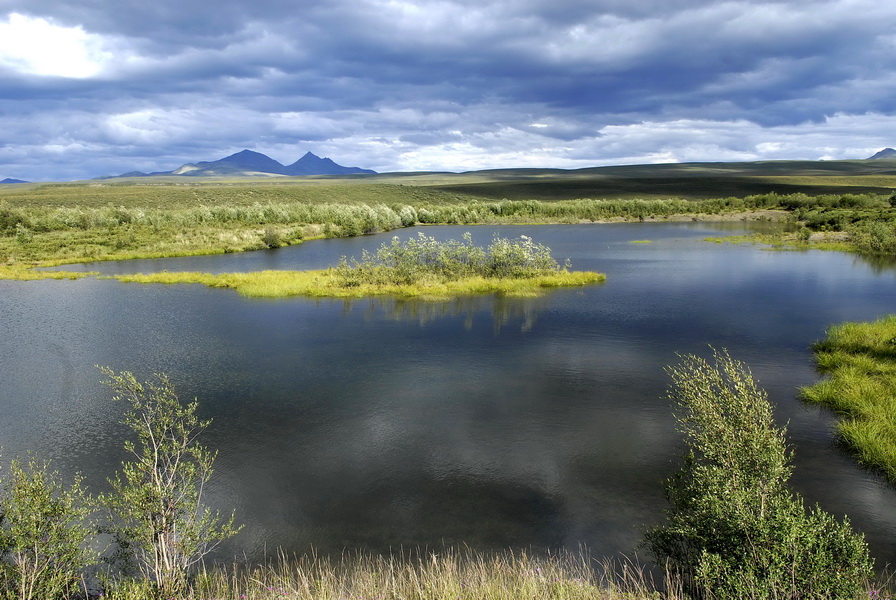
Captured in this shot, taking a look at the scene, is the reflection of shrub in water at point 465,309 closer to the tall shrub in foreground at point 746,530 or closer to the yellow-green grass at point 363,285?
the yellow-green grass at point 363,285

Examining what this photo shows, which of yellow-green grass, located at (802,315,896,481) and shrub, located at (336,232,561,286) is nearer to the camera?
yellow-green grass, located at (802,315,896,481)

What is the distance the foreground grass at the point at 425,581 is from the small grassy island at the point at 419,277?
966 inches

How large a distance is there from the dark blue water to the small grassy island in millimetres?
2211

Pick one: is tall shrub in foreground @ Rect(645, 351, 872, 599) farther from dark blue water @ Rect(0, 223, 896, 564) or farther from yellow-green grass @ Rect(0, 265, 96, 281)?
yellow-green grass @ Rect(0, 265, 96, 281)

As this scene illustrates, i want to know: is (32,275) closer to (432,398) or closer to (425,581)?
(432,398)

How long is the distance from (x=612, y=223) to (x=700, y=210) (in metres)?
21.6

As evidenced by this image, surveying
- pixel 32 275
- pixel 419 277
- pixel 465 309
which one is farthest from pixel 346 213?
pixel 465 309

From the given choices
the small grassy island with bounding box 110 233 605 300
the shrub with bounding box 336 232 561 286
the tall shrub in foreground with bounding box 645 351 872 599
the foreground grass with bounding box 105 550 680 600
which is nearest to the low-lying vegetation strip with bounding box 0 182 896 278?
the small grassy island with bounding box 110 233 605 300

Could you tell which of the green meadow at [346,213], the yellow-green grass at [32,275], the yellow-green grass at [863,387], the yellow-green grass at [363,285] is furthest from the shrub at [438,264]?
the green meadow at [346,213]

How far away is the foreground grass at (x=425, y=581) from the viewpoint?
8.05m

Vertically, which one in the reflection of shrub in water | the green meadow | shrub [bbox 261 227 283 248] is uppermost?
the green meadow

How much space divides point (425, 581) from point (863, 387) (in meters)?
16.6

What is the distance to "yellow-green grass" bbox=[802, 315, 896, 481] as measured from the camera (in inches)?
555

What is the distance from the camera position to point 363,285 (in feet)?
122
